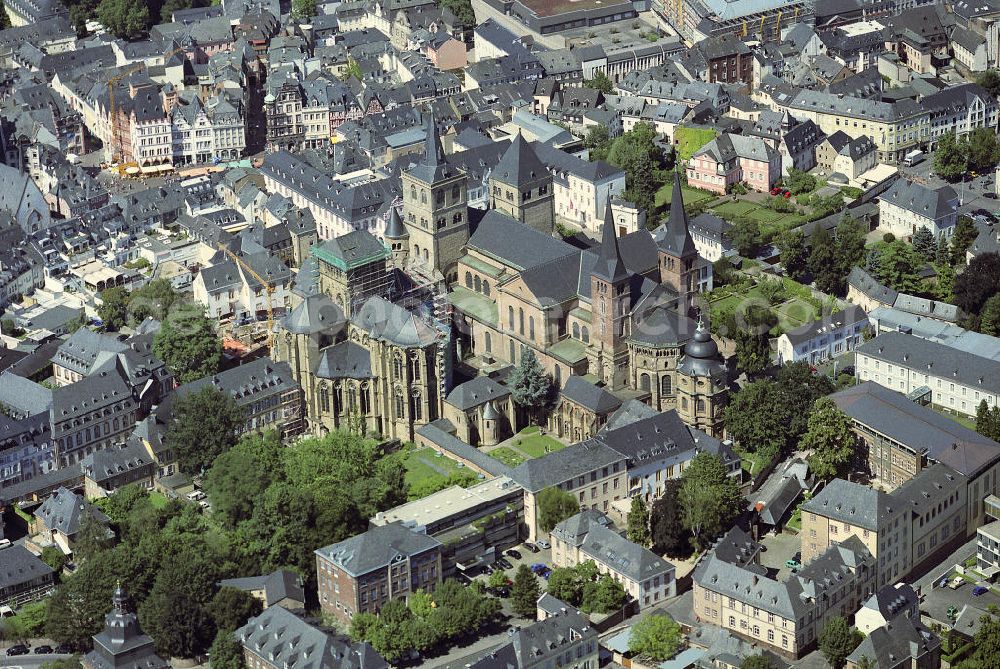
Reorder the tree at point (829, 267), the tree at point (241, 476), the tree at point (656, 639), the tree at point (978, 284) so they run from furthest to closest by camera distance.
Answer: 1. the tree at point (829, 267)
2. the tree at point (978, 284)
3. the tree at point (241, 476)
4. the tree at point (656, 639)

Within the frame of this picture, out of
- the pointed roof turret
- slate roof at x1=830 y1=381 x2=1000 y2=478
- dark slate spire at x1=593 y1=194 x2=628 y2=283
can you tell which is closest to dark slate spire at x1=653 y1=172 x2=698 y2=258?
dark slate spire at x1=593 y1=194 x2=628 y2=283

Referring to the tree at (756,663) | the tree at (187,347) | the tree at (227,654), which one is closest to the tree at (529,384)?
the tree at (187,347)

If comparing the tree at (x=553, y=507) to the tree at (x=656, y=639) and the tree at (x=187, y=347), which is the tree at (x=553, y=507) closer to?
the tree at (x=656, y=639)

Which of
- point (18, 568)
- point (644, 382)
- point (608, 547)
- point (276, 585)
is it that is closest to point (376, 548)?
point (276, 585)

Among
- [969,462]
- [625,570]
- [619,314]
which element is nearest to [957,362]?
[969,462]

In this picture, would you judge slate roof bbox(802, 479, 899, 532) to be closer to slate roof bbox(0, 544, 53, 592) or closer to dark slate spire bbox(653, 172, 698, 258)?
dark slate spire bbox(653, 172, 698, 258)

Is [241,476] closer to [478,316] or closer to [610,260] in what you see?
[478,316]
